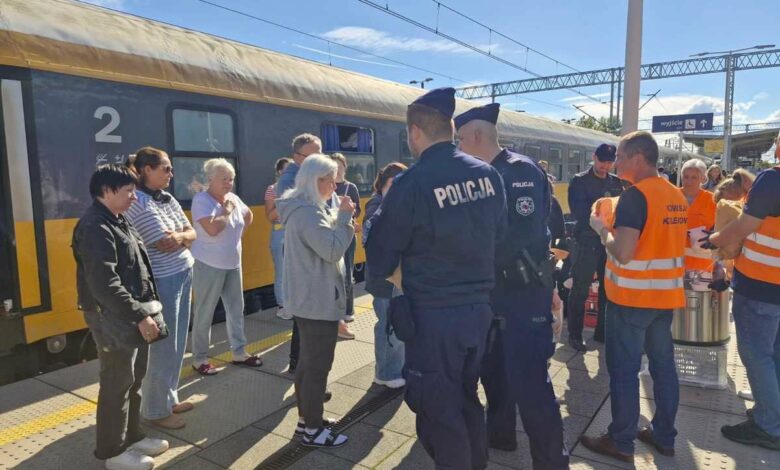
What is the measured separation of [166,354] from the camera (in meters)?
3.35

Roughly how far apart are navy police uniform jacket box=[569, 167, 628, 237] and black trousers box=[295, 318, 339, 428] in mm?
2863

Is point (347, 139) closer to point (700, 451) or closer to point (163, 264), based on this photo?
point (163, 264)

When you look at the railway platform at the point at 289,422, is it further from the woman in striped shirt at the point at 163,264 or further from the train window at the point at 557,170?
the train window at the point at 557,170

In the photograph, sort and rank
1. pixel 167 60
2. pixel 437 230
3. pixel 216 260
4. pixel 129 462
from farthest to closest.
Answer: pixel 167 60 → pixel 216 260 → pixel 129 462 → pixel 437 230

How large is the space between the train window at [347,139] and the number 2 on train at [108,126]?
8.68ft

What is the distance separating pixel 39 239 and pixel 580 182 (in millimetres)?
4656

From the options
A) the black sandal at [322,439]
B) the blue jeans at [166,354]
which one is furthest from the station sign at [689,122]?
the blue jeans at [166,354]

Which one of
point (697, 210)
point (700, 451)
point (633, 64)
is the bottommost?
point (700, 451)

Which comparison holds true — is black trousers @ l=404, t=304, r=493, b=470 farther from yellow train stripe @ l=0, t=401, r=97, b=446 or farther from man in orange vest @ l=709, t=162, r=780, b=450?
yellow train stripe @ l=0, t=401, r=97, b=446

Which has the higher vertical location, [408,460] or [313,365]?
[313,365]

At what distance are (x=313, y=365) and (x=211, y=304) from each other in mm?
1502

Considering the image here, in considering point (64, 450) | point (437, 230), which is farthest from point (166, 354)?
point (437, 230)

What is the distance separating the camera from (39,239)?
408 centimetres

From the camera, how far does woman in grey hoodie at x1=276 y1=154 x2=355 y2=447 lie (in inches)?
119
